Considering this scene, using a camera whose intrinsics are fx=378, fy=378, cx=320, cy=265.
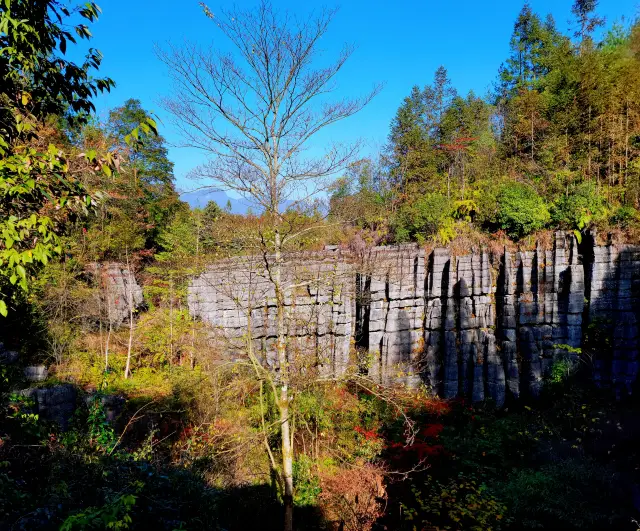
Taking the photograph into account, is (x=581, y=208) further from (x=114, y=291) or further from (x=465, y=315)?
(x=114, y=291)

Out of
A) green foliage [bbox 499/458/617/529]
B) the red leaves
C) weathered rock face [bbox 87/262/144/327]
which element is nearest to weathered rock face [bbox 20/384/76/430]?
weathered rock face [bbox 87/262/144/327]

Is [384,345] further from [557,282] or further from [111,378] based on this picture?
[111,378]

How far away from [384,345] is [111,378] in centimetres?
1035

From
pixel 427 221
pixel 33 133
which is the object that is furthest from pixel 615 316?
pixel 33 133

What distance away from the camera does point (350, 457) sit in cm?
994

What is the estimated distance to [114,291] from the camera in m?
16.0

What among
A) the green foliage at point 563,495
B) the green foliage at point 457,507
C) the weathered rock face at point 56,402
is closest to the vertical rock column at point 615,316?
the green foliage at point 563,495

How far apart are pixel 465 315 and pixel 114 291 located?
14.2 m

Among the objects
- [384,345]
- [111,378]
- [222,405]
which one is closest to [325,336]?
[384,345]

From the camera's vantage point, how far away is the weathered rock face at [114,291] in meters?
15.2

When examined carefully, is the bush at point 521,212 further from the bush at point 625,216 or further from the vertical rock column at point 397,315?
the vertical rock column at point 397,315

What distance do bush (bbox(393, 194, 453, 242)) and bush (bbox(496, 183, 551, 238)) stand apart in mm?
1983

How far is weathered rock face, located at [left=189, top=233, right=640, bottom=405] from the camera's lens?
12.3 meters

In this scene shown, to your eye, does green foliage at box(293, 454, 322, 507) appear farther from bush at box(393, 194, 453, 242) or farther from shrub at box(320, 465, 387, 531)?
bush at box(393, 194, 453, 242)
